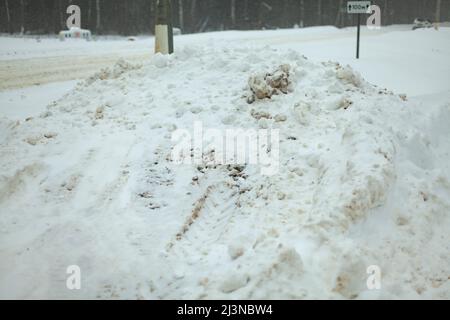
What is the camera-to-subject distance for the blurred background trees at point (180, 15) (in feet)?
62.4

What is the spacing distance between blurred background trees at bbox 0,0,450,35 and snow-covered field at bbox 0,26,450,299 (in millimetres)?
9832

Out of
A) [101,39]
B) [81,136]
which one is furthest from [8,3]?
[81,136]

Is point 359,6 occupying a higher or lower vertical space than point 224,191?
higher

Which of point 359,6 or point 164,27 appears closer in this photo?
point 164,27

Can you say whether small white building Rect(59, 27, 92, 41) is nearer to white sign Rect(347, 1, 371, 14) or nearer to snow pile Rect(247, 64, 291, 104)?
white sign Rect(347, 1, 371, 14)

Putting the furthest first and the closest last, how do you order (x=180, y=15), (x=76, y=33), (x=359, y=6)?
(x=180, y=15), (x=76, y=33), (x=359, y=6)

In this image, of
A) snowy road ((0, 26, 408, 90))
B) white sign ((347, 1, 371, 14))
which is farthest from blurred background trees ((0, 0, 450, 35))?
white sign ((347, 1, 371, 14))

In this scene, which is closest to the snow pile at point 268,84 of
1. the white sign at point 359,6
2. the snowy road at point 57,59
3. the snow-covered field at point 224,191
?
the snow-covered field at point 224,191

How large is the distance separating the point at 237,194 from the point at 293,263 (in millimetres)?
1437

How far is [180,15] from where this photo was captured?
23.9 m

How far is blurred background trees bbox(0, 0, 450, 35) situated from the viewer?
749 inches

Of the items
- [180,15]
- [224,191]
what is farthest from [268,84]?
[180,15]

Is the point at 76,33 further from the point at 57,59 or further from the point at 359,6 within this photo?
the point at 359,6

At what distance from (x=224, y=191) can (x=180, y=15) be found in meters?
20.9
